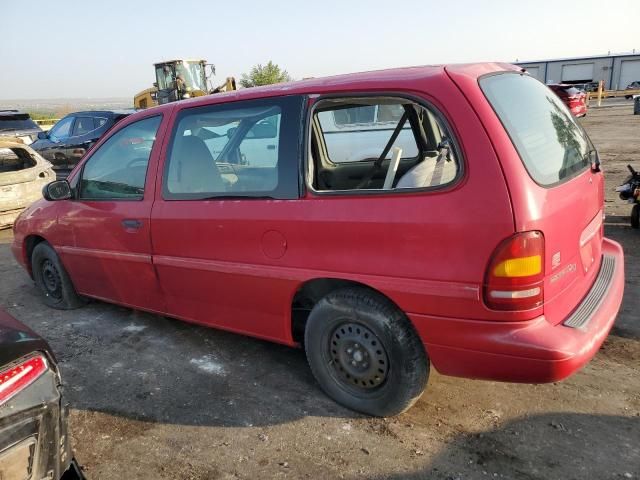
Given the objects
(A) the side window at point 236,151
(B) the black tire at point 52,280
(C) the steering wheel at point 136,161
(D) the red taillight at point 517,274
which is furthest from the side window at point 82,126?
(D) the red taillight at point 517,274

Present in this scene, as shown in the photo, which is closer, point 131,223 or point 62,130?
point 131,223

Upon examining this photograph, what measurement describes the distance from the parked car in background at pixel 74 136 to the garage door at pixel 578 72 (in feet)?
152

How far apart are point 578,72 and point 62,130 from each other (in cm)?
4796

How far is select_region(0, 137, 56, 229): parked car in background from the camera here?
745 centimetres

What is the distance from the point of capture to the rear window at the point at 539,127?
239cm

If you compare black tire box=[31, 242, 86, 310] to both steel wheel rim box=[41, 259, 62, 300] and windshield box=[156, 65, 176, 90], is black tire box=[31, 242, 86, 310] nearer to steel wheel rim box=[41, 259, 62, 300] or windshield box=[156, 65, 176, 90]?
steel wheel rim box=[41, 259, 62, 300]

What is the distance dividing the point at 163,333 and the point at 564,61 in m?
52.1

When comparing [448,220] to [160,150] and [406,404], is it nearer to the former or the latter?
[406,404]

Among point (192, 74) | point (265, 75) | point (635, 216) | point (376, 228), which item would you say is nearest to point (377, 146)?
point (376, 228)

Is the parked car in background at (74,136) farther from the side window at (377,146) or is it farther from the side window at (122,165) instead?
the side window at (377,146)

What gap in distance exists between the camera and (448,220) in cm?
229

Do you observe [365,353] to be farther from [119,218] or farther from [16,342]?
[119,218]

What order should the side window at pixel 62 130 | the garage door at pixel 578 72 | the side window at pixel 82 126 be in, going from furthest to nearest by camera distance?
1. the garage door at pixel 578 72
2. the side window at pixel 62 130
3. the side window at pixel 82 126

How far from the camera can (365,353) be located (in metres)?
2.75
